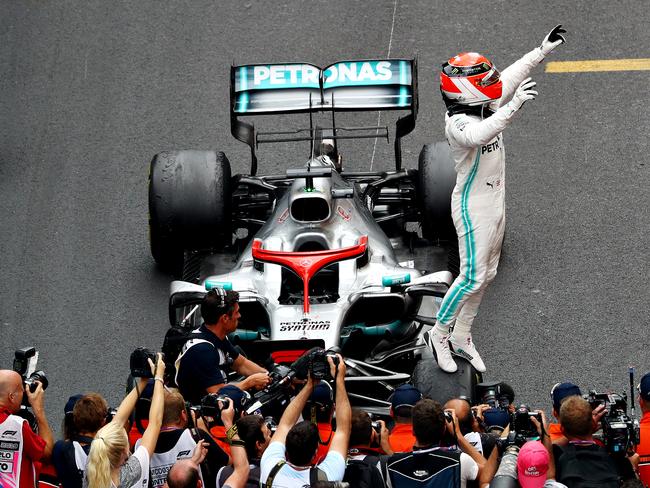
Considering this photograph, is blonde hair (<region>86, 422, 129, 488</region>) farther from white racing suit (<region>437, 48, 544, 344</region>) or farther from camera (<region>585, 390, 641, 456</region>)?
white racing suit (<region>437, 48, 544, 344</region>)

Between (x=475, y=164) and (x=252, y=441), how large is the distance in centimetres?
294

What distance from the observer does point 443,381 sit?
35.4 ft

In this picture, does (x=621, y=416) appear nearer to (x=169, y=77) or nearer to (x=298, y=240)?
(x=298, y=240)

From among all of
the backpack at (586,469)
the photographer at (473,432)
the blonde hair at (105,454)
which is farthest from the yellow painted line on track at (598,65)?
the blonde hair at (105,454)

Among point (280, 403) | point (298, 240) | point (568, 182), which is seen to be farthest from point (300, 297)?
point (568, 182)

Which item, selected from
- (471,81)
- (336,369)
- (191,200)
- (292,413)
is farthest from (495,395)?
(191,200)

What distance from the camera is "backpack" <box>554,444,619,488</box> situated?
8289mm

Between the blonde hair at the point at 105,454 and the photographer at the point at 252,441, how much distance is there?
2.19 feet

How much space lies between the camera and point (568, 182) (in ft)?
49.2

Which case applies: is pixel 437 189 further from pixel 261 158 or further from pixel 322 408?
pixel 322 408

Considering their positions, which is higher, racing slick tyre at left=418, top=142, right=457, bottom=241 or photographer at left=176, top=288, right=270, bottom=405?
racing slick tyre at left=418, top=142, right=457, bottom=241

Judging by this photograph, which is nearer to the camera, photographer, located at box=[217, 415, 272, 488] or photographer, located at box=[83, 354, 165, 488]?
photographer, located at box=[83, 354, 165, 488]

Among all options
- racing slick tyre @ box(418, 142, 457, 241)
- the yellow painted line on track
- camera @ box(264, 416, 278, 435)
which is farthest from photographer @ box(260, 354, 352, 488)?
the yellow painted line on track

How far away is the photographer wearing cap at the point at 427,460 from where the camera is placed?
8.33m
